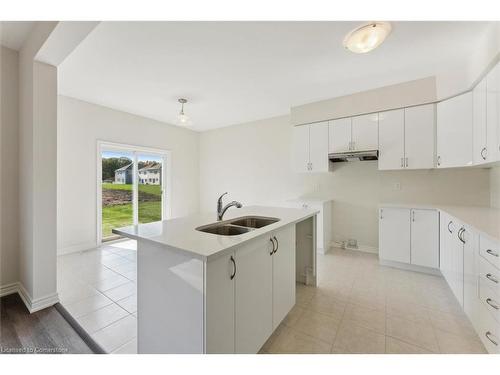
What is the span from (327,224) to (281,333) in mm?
2310

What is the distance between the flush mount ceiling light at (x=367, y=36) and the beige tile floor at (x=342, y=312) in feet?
7.98

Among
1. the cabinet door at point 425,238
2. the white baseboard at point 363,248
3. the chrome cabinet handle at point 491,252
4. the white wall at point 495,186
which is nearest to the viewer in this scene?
the chrome cabinet handle at point 491,252

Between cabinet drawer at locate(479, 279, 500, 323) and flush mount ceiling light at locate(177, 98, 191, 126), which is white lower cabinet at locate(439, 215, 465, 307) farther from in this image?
flush mount ceiling light at locate(177, 98, 191, 126)

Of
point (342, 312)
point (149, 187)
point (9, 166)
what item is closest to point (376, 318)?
point (342, 312)

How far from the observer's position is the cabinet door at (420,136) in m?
2.69

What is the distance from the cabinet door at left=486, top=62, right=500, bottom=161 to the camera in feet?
5.79

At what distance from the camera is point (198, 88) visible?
3018mm

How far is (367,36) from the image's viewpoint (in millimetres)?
1806

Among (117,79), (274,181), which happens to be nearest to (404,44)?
(274,181)

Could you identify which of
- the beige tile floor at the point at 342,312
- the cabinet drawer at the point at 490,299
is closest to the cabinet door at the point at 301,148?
the beige tile floor at the point at 342,312

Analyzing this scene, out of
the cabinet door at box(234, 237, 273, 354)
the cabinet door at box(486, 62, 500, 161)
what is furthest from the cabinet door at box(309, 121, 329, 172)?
the cabinet door at box(234, 237, 273, 354)

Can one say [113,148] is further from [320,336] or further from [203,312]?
[320,336]

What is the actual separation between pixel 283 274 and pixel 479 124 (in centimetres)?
250

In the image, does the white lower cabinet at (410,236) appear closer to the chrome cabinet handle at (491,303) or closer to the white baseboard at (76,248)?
the chrome cabinet handle at (491,303)
